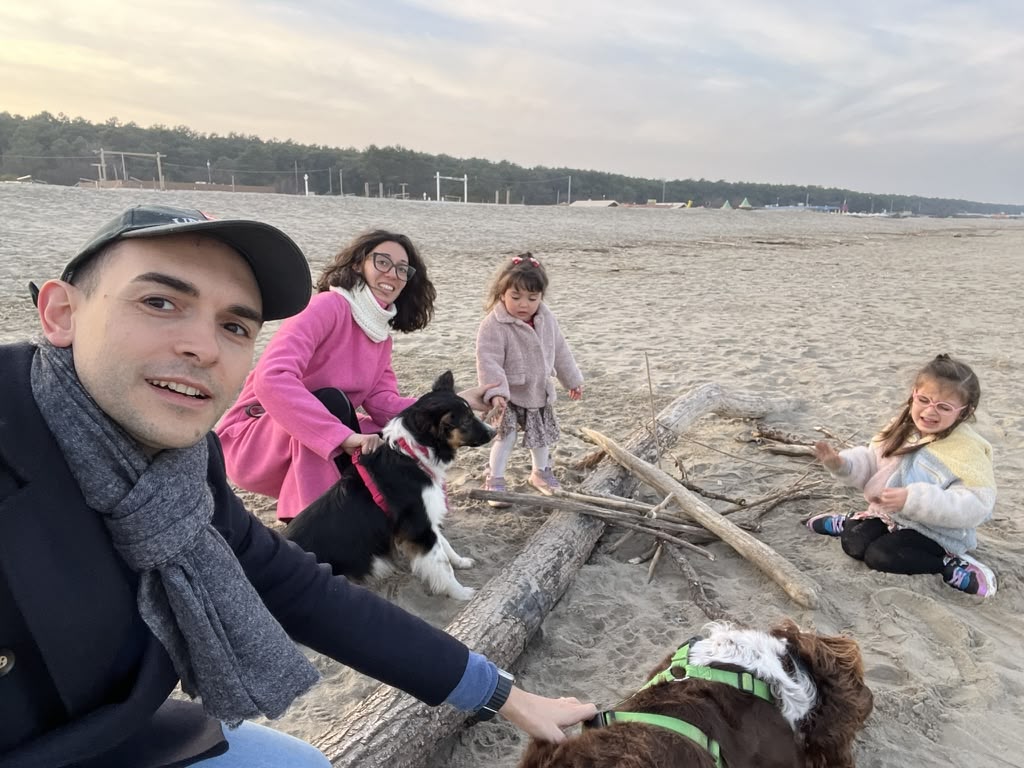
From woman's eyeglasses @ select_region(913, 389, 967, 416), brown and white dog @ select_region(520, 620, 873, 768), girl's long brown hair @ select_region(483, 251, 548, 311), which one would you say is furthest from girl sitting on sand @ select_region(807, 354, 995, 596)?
girl's long brown hair @ select_region(483, 251, 548, 311)

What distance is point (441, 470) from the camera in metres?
3.90

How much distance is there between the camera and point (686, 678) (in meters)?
1.85

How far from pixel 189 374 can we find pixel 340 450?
252cm

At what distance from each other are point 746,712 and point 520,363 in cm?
320

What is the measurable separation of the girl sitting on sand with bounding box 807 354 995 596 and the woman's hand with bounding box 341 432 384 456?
2.57 meters

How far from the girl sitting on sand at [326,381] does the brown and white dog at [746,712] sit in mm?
2290

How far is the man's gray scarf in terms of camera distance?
126cm

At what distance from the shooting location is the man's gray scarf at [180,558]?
1.26 meters

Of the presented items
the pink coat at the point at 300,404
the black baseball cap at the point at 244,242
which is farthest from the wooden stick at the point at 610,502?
the black baseball cap at the point at 244,242

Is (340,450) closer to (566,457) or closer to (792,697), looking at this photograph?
(566,457)

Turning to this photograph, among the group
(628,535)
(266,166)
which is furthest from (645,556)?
(266,166)

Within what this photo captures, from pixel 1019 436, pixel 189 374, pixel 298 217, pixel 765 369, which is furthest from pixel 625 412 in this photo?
pixel 298 217

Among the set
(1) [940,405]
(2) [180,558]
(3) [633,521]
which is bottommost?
(3) [633,521]

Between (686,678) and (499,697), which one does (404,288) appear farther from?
(686,678)
